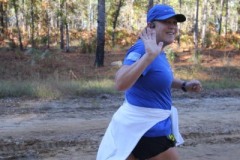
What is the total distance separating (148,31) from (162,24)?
0.14 meters

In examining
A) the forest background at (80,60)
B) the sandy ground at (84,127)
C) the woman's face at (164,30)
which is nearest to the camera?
the woman's face at (164,30)

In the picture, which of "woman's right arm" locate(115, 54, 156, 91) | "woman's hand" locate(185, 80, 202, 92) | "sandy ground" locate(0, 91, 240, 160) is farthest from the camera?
"sandy ground" locate(0, 91, 240, 160)

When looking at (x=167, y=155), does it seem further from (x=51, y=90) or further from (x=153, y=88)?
(x=51, y=90)

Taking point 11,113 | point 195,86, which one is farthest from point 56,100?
point 195,86

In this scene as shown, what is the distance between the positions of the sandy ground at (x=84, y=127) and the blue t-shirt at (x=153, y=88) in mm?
2517

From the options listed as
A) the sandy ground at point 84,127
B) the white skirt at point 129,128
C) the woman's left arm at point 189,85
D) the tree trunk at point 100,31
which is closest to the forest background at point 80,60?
the tree trunk at point 100,31

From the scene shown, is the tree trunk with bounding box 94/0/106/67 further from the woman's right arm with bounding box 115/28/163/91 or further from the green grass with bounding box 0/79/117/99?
the woman's right arm with bounding box 115/28/163/91

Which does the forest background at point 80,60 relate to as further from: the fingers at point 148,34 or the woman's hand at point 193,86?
the fingers at point 148,34

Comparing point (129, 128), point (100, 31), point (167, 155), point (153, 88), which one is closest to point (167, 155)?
point (167, 155)

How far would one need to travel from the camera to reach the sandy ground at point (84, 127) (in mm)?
5496

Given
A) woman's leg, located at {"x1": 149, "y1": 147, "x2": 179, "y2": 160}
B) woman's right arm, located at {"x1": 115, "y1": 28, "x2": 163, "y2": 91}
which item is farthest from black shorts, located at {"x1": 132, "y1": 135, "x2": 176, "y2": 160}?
woman's right arm, located at {"x1": 115, "y1": 28, "x2": 163, "y2": 91}

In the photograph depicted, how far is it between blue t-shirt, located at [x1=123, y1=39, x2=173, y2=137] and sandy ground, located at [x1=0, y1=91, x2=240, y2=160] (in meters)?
2.52

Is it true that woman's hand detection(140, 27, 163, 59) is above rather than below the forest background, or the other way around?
above

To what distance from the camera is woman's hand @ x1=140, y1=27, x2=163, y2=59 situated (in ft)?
8.41
